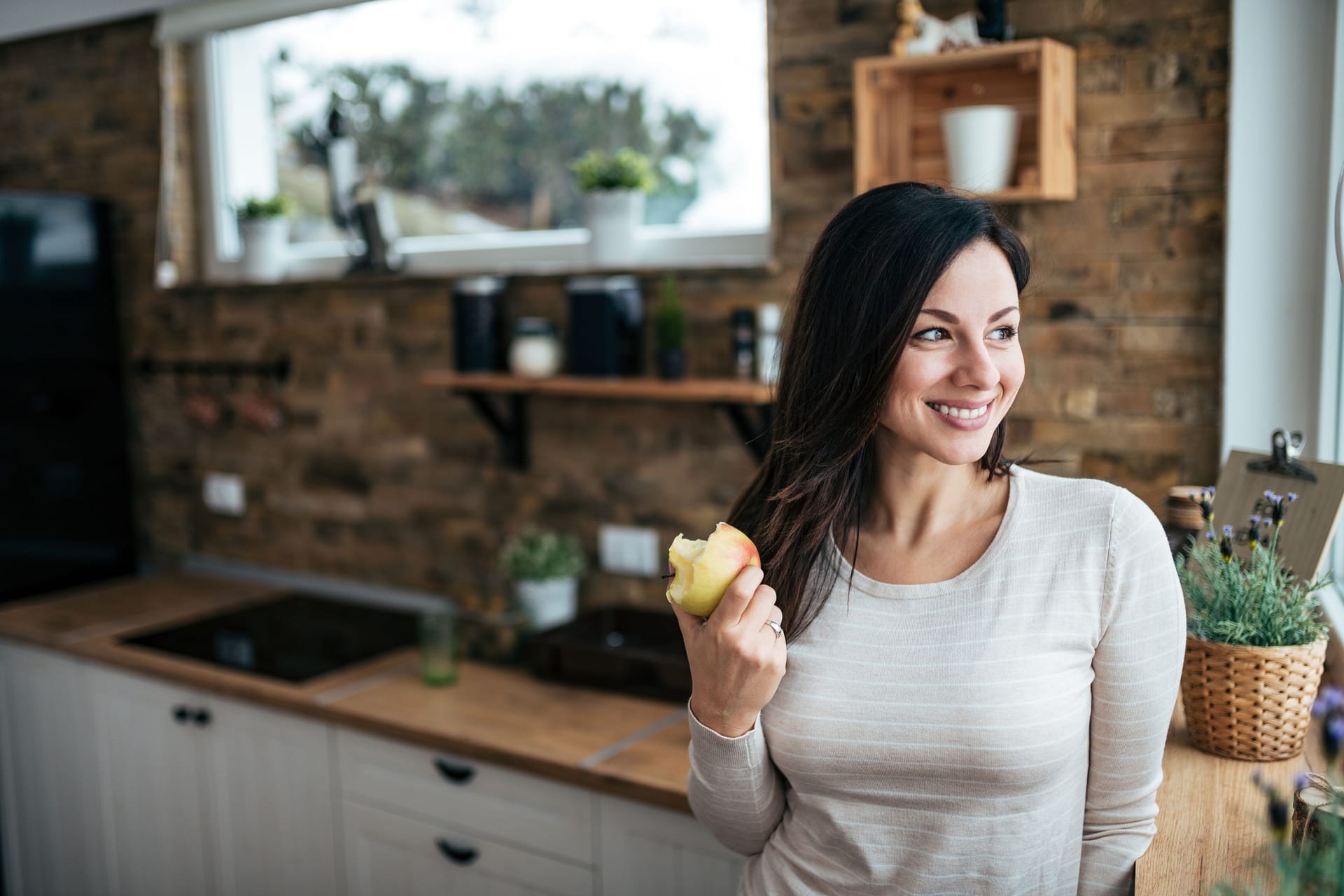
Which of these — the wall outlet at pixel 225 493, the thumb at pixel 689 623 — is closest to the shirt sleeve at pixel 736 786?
the thumb at pixel 689 623

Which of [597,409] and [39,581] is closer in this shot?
[597,409]

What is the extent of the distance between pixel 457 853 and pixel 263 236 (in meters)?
1.71

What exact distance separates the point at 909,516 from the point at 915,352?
22cm

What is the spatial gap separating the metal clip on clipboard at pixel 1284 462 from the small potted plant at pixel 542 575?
1.44 m

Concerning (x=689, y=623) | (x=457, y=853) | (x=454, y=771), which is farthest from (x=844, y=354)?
(x=457, y=853)

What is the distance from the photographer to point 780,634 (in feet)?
3.92

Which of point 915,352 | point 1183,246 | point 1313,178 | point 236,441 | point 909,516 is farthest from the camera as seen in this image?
point 236,441

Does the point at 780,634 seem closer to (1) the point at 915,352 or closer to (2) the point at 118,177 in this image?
(1) the point at 915,352

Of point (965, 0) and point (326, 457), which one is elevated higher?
point (965, 0)

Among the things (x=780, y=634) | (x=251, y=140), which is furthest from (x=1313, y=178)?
(x=251, y=140)

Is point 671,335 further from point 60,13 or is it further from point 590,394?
point 60,13

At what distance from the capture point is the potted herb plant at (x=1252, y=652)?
1315mm

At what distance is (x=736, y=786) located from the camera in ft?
4.19

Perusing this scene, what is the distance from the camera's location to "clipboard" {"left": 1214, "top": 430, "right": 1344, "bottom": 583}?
55.2 inches
